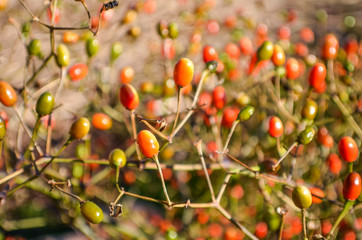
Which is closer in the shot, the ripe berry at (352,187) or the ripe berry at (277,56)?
the ripe berry at (352,187)

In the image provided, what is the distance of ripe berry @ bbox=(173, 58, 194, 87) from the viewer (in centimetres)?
91

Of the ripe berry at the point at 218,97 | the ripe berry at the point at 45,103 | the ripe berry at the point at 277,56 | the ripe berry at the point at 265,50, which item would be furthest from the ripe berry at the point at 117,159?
the ripe berry at the point at 277,56

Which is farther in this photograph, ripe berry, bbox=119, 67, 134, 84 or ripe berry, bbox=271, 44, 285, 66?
ripe berry, bbox=119, 67, 134, 84

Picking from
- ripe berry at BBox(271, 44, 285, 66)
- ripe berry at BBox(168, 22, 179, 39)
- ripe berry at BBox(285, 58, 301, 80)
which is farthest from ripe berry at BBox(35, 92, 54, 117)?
ripe berry at BBox(285, 58, 301, 80)

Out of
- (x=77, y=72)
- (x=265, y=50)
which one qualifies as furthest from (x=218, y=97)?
(x=77, y=72)

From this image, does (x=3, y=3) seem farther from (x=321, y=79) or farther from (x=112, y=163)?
(x=321, y=79)

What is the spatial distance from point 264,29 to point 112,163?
1.49 meters

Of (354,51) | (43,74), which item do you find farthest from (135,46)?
(354,51)

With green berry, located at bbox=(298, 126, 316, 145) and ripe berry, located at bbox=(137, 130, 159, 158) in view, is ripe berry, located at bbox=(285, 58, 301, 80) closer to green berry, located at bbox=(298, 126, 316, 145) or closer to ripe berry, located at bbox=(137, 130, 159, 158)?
green berry, located at bbox=(298, 126, 316, 145)

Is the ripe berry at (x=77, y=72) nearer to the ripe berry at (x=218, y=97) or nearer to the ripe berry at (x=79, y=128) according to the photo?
the ripe berry at (x=79, y=128)

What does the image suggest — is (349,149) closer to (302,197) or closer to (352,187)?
(352,187)

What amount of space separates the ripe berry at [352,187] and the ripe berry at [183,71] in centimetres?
54

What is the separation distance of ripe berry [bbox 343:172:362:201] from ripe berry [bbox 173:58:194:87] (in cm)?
54

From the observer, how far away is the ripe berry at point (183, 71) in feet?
2.99
